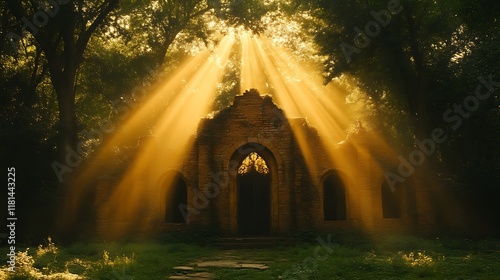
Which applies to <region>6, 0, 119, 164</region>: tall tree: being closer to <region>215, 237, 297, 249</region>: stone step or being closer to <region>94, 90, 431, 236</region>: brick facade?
<region>94, 90, 431, 236</region>: brick facade

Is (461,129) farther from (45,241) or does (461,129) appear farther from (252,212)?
(45,241)

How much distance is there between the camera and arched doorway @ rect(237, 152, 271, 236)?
17.6m

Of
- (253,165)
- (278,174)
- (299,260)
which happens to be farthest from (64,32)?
(299,260)

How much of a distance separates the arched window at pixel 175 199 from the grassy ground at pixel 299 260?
2.84 metres

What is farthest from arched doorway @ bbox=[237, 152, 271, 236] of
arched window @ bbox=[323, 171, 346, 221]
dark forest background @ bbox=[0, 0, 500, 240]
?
dark forest background @ bbox=[0, 0, 500, 240]

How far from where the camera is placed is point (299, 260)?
11.7 meters

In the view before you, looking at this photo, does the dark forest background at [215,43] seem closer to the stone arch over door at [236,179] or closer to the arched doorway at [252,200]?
the stone arch over door at [236,179]

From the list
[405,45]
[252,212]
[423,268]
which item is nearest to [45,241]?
[252,212]

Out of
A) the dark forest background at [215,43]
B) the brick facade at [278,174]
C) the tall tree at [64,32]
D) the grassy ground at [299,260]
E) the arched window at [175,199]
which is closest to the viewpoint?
the grassy ground at [299,260]

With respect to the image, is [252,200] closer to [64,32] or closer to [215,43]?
[64,32]

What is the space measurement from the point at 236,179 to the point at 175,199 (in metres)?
3.07

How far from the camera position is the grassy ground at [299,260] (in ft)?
29.9

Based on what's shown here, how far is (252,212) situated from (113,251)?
5910 millimetres

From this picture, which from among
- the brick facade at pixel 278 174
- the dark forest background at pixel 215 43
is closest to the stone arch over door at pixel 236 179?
the brick facade at pixel 278 174
